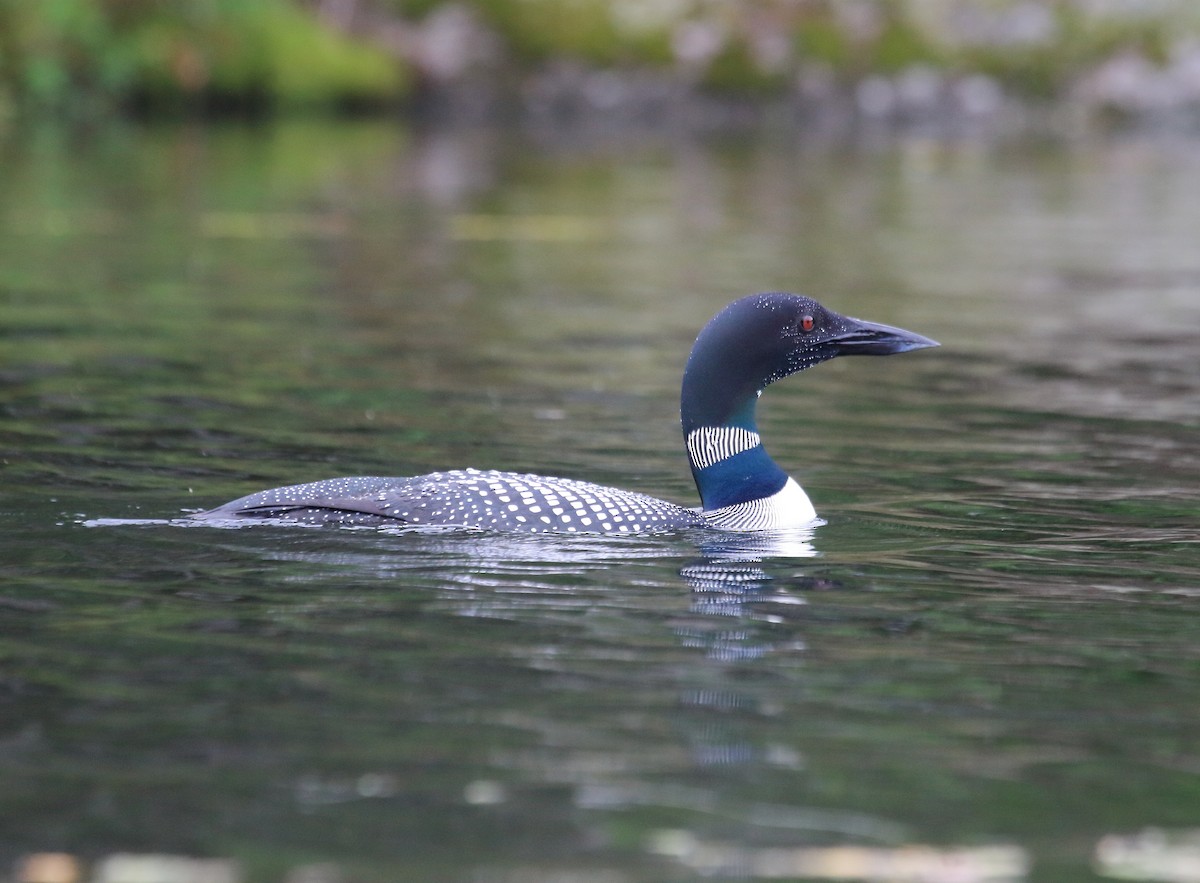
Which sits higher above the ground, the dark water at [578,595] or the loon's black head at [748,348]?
the loon's black head at [748,348]

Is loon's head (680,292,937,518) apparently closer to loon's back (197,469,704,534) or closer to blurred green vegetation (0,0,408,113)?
loon's back (197,469,704,534)

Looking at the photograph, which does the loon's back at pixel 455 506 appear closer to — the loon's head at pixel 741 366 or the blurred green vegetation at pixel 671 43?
the loon's head at pixel 741 366

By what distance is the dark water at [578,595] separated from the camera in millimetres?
3680

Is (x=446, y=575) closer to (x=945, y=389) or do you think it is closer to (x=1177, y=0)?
(x=945, y=389)

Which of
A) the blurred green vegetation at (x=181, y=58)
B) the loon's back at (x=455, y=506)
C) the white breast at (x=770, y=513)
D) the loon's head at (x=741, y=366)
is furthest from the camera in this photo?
the blurred green vegetation at (x=181, y=58)

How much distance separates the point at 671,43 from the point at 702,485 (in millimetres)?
28125

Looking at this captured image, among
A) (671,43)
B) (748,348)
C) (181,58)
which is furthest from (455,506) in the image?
(671,43)

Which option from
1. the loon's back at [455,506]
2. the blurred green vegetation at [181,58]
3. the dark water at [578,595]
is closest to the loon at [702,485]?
the loon's back at [455,506]

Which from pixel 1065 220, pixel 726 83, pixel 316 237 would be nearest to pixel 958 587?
pixel 316 237

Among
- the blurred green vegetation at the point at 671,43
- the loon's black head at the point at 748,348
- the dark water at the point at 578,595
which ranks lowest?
the dark water at the point at 578,595

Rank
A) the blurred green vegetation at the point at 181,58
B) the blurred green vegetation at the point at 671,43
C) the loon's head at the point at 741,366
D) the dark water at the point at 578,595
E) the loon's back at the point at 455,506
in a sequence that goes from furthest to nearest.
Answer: the blurred green vegetation at the point at 671,43, the blurred green vegetation at the point at 181,58, the loon's head at the point at 741,366, the loon's back at the point at 455,506, the dark water at the point at 578,595

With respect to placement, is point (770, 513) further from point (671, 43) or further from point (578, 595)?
point (671, 43)

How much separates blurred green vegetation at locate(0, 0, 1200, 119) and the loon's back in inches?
1099

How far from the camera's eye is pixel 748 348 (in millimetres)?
6613
